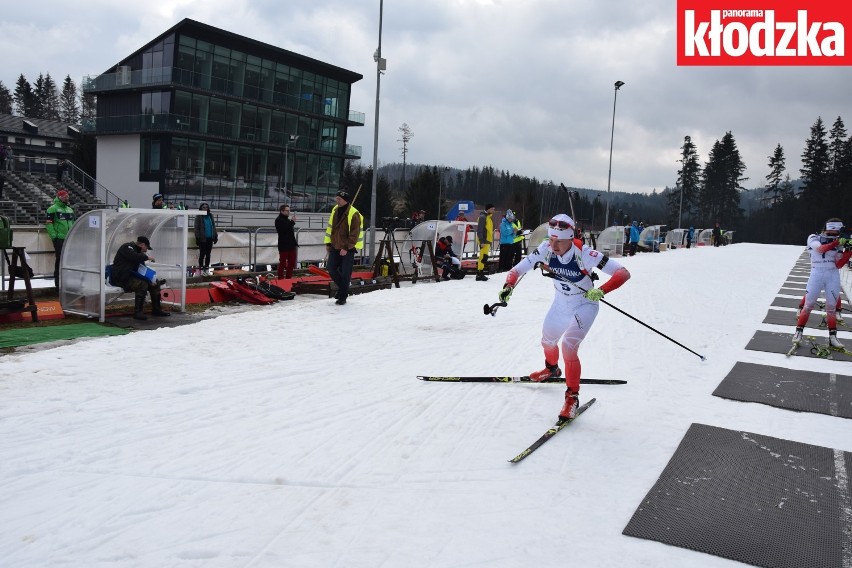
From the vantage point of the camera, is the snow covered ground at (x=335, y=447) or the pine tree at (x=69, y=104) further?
the pine tree at (x=69, y=104)

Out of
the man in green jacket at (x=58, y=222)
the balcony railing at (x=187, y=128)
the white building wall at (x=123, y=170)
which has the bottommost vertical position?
the man in green jacket at (x=58, y=222)

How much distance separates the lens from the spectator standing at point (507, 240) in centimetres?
1977

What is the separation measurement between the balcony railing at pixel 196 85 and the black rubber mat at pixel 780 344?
4499cm

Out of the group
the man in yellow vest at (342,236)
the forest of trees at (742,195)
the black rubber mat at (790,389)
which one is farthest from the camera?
the forest of trees at (742,195)

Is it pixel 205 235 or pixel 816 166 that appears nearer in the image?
pixel 205 235

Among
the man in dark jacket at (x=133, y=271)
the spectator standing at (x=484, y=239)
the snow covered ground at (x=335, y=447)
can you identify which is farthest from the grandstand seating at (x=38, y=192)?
the snow covered ground at (x=335, y=447)

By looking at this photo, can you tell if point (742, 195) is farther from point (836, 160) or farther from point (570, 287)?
point (570, 287)

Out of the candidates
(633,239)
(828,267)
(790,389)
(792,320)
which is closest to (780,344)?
(828,267)

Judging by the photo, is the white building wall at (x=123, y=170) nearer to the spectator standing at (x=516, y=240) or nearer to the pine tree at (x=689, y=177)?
the spectator standing at (x=516, y=240)

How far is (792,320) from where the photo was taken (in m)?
13.0

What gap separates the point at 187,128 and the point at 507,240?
116 ft

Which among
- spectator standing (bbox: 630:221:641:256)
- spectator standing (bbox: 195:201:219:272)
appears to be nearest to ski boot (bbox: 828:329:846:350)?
spectator standing (bbox: 195:201:219:272)

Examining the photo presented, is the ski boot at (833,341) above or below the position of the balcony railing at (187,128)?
below

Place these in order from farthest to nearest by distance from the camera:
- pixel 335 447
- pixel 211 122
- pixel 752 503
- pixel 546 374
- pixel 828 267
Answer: pixel 211 122
pixel 828 267
pixel 546 374
pixel 335 447
pixel 752 503
